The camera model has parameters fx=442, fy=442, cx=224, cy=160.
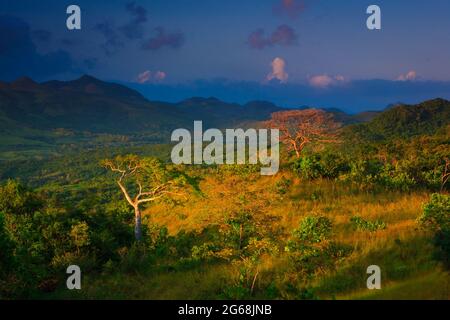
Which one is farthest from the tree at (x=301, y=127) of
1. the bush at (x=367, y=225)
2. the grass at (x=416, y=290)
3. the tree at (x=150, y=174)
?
the grass at (x=416, y=290)

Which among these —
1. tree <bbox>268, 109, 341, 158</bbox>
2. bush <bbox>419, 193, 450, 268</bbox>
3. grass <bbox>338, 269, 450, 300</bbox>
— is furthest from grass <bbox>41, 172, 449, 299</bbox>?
tree <bbox>268, 109, 341, 158</bbox>

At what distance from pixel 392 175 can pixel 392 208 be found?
8.49m

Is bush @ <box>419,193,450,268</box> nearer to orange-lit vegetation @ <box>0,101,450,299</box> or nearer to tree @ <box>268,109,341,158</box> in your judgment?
orange-lit vegetation @ <box>0,101,450,299</box>

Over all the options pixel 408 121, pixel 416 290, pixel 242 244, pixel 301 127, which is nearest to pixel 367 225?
pixel 242 244

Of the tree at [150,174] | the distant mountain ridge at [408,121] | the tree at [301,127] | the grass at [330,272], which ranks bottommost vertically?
the grass at [330,272]

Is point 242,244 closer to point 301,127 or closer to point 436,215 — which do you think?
point 436,215

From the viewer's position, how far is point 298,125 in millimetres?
35406

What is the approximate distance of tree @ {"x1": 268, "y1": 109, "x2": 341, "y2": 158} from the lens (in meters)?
34.7

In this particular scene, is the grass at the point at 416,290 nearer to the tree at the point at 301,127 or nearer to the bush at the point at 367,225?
the bush at the point at 367,225

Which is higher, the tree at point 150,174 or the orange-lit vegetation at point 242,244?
the tree at point 150,174

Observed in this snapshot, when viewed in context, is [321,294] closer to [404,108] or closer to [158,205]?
[158,205]

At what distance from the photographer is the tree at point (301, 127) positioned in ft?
114

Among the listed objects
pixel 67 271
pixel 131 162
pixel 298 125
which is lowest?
pixel 67 271
